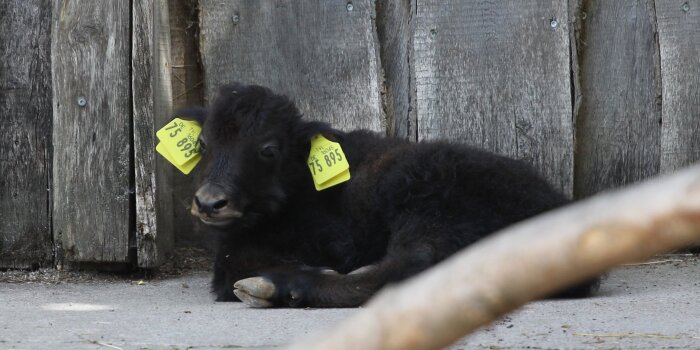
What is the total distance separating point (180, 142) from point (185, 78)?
1.12 m

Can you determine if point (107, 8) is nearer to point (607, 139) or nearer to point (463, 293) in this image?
point (607, 139)

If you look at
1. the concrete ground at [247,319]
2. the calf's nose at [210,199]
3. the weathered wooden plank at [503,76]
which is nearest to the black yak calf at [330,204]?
the calf's nose at [210,199]

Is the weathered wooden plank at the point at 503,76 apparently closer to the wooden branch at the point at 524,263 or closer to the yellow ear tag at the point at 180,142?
the yellow ear tag at the point at 180,142

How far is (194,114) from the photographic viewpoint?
6.46 metres

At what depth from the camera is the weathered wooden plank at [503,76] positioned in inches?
271

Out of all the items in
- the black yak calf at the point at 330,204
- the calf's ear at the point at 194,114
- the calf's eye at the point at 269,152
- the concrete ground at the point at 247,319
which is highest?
the calf's ear at the point at 194,114

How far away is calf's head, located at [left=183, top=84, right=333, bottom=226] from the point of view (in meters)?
5.97

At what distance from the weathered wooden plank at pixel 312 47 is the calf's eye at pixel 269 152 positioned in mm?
825

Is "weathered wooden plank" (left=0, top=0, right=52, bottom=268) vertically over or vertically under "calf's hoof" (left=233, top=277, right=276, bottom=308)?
over

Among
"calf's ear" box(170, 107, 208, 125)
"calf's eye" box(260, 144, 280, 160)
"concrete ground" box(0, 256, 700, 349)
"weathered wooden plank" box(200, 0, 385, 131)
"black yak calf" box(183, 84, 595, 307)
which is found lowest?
"concrete ground" box(0, 256, 700, 349)

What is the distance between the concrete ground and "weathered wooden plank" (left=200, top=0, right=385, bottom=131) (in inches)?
58.6

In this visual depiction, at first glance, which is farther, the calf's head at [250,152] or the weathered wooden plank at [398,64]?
the weathered wooden plank at [398,64]

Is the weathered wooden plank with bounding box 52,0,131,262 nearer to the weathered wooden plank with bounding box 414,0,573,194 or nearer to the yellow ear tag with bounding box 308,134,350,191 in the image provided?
the yellow ear tag with bounding box 308,134,350,191

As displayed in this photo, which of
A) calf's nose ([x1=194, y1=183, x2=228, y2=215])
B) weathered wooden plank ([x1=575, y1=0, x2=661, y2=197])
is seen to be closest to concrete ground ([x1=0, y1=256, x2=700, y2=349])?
calf's nose ([x1=194, y1=183, x2=228, y2=215])
